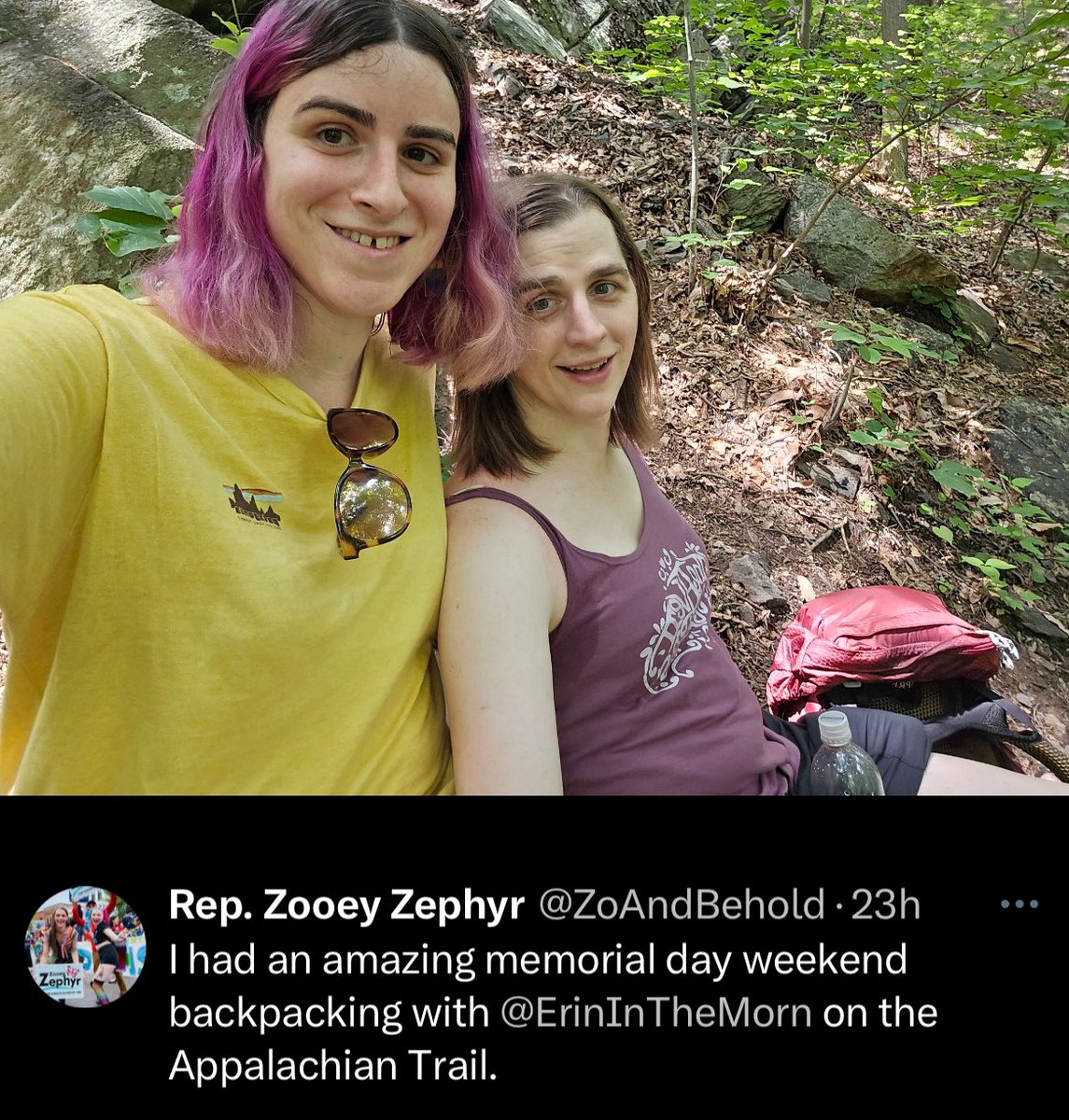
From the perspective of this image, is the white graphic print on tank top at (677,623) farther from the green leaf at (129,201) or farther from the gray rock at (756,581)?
the gray rock at (756,581)

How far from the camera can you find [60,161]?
8.24ft

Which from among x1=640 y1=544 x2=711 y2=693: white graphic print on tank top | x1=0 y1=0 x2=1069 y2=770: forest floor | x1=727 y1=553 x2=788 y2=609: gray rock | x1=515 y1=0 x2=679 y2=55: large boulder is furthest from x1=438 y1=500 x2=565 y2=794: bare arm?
x1=515 y1=0 x2=679 y2=55: large boulder

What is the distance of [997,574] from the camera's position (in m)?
4.40

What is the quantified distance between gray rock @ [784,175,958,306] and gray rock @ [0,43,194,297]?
190 inches

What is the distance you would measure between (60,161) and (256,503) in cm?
187

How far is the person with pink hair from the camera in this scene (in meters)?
1.22

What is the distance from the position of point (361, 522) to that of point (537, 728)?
49 cm

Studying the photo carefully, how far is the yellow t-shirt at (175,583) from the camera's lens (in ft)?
3.87

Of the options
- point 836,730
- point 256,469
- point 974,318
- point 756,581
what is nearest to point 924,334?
point 974,318

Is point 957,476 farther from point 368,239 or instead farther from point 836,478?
point 368,239
